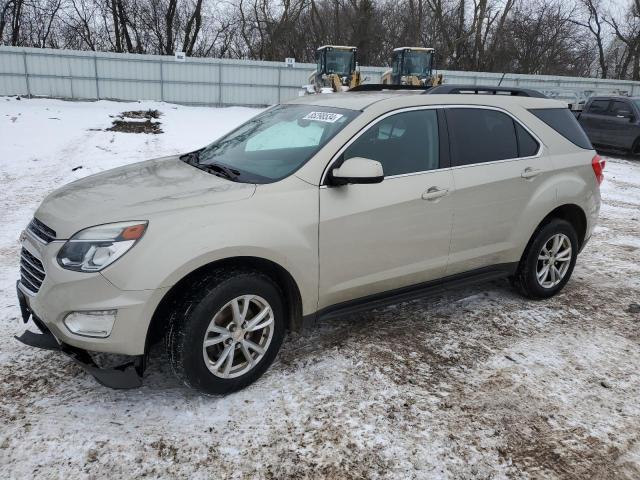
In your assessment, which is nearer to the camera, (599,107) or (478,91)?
(478,91)

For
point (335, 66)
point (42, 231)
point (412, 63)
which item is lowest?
point (42, 231)

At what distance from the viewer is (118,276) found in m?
2.61

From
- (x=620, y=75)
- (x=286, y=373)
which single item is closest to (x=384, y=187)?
(x=286, y=373)

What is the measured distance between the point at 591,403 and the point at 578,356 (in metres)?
0.62

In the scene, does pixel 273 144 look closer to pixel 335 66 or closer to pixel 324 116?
pixel 324 116

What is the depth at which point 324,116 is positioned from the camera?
3.69m

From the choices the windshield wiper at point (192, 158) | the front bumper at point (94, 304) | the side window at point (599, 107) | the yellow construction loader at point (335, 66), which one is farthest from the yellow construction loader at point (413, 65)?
the front bumper at point (94, 304)

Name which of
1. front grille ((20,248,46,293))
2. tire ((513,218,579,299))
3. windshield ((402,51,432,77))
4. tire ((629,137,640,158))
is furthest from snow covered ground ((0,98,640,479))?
windshield ((402,51,432,77))

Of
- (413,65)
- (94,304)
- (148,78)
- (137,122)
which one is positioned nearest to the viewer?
(94,304)

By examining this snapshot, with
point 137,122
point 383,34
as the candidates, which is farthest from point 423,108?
point 383,34

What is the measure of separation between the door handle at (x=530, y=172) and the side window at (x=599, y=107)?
1251 centimetres

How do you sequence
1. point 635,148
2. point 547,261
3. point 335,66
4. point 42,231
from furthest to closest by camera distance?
point 335,66 < point 635,148 < point 547,261 < point 42,231

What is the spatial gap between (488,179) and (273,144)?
5.34 ft

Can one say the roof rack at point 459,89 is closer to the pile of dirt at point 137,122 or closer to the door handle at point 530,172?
the door handle at point 530,172
